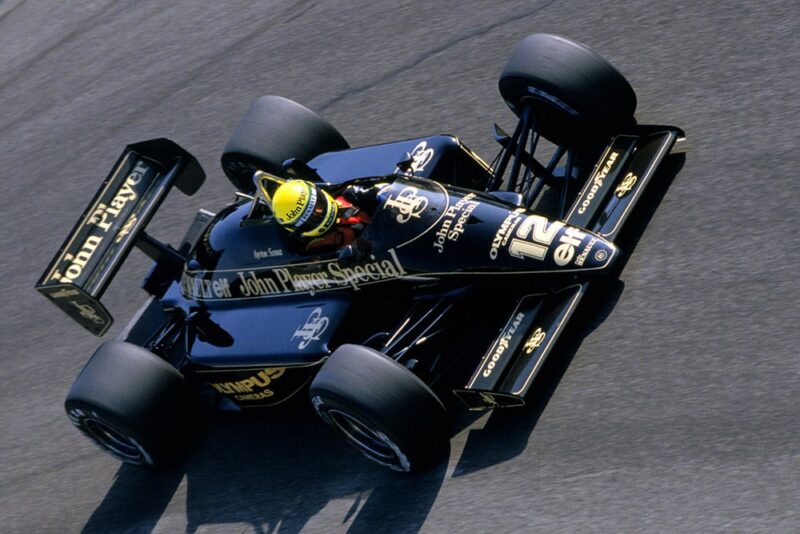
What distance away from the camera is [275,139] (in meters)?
8.61

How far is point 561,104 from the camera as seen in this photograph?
7625 mm

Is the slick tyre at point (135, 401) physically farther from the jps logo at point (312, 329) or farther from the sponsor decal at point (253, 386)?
the jps logo at point (312, 329)

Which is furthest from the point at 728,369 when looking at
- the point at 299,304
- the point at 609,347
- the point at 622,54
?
the point at 622,54

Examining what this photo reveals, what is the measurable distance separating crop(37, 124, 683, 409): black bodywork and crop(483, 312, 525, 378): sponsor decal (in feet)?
0.04

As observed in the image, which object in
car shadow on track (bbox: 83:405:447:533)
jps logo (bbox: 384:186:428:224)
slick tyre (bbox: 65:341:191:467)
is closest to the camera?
car shadow on track (bbox: 83:405:447:533)

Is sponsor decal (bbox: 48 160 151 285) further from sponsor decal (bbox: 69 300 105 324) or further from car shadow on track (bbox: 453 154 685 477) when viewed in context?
car shadow on track (bbox: 453 154 685 477)

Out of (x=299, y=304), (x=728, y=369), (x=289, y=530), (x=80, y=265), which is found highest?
(x=80, y=265)

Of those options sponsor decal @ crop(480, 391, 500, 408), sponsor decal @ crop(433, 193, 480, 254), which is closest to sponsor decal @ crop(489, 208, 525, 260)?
sponsor decal @ crop(433, 193, 480, 254)

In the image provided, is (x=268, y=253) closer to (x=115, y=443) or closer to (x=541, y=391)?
(x=115, y=443)

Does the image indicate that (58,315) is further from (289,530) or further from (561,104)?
(561,104)

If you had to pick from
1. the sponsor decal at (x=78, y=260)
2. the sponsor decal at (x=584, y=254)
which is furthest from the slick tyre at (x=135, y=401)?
the sponsor decal at (x=584, y=254)

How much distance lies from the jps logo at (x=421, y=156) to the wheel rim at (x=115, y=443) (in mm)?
2636

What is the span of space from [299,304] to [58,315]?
3.23m

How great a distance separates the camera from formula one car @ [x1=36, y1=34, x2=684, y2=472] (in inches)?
263
